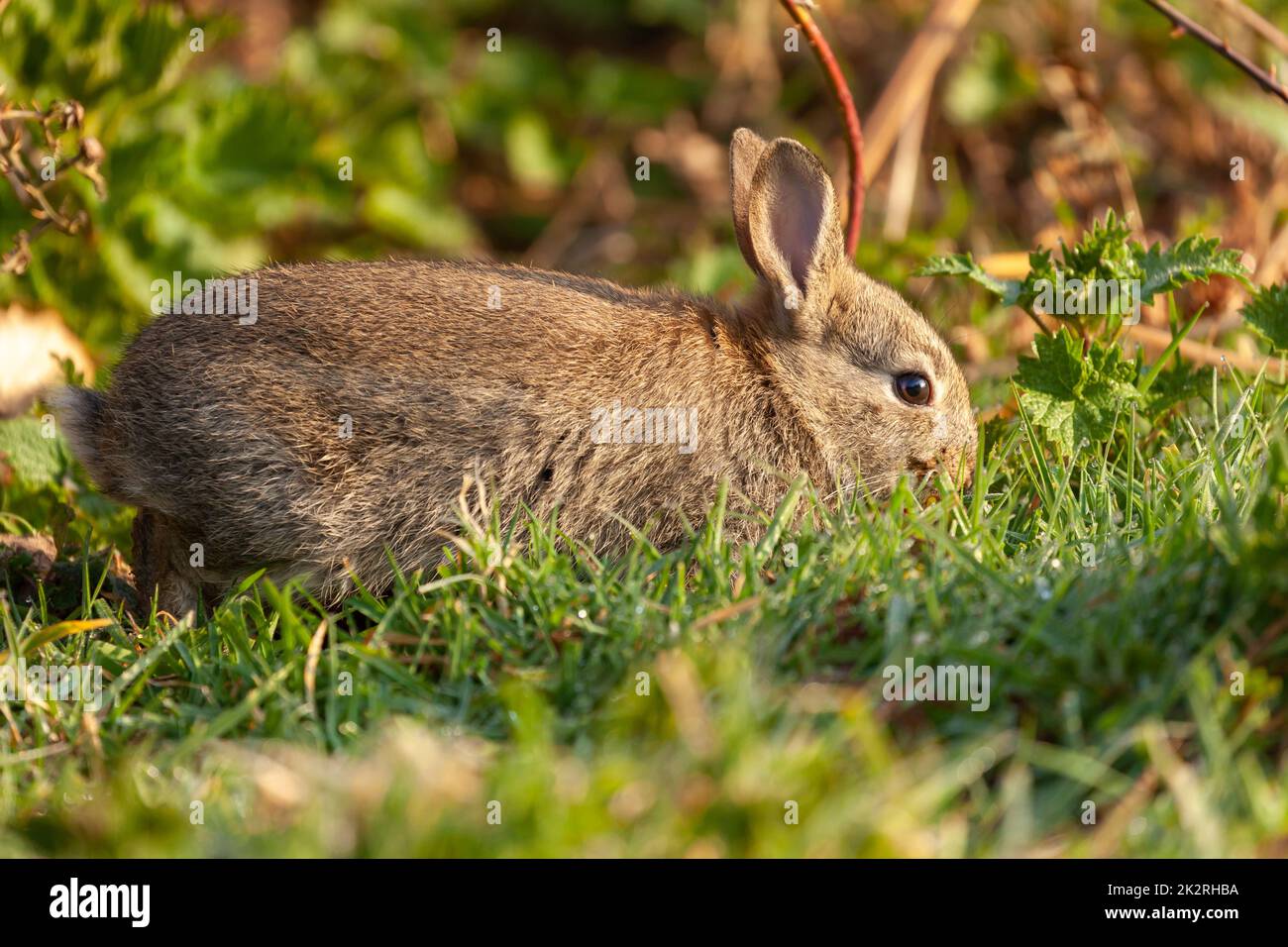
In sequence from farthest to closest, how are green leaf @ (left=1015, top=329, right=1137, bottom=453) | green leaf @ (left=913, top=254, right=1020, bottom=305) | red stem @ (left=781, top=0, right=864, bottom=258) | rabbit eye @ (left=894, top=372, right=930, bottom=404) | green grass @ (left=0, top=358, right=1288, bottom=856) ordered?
red stem @ (left=781, top=0, right=864, bottom=258)
rabbit eye @ (left=894, top=372, right=930, bottom=404)
green leaf @ (left=913, top=254, right=1020, bottom=305)
green leaf @ (left=1015, top=329, right=1137, bottom=453)
green grass @ (left=0, top=358, right=1288, bottom=856)

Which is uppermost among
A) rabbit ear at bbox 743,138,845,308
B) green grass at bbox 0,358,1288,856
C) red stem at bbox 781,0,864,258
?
red stem at bbox 781,0,864,258

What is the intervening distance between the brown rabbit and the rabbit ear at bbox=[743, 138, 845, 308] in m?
0.01

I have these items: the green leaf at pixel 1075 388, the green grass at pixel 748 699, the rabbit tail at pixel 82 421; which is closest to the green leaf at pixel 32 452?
the rabbit tail at pixel 82 421

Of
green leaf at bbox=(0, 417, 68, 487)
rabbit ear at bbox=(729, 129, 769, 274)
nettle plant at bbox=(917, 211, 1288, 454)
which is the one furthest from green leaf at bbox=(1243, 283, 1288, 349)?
green leaf at bbox=(0, 417, 68, 487)

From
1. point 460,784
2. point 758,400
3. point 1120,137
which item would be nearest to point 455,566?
point 758,400

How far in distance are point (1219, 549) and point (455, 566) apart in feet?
6.27

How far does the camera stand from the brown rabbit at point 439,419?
13.5ft

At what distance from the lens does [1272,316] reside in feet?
14.6

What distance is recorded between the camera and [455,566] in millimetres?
3865

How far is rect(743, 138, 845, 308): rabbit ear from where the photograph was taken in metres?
4.58

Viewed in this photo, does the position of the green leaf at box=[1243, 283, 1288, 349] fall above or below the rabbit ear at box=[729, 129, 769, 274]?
below

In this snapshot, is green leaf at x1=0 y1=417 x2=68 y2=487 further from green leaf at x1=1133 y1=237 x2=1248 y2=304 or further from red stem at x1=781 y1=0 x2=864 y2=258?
green leaf at x1=1133 y1=237 x2=1248 y2=304

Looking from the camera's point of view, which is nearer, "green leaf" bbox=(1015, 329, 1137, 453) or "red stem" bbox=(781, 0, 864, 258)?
"green leaf" bbox=(1015, 329, 1137, 453)

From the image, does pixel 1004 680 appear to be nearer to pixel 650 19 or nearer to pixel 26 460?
pixel 26 460
